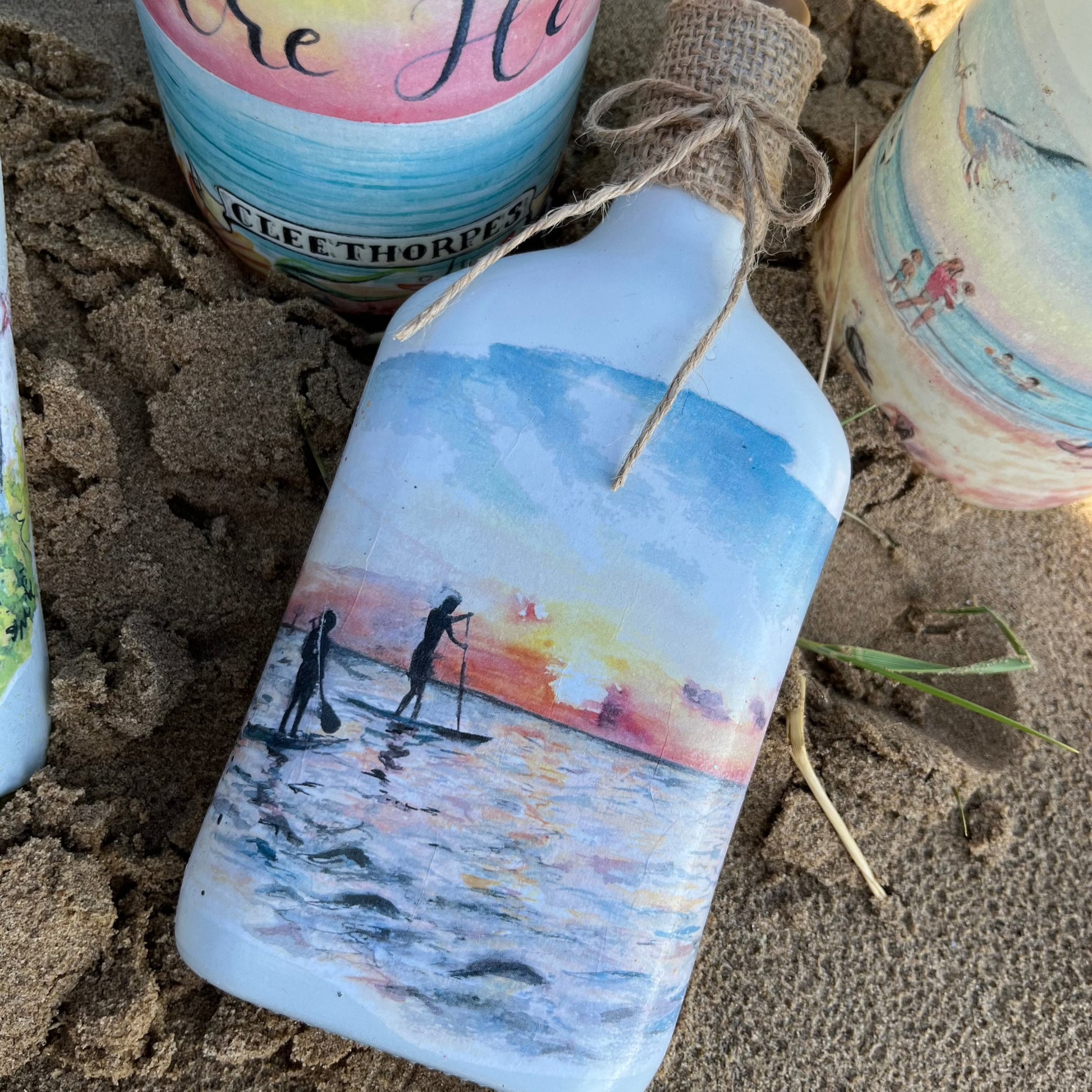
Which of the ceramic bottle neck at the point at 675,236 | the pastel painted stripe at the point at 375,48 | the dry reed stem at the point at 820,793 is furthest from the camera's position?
the dry reed stem at the point at 820,793

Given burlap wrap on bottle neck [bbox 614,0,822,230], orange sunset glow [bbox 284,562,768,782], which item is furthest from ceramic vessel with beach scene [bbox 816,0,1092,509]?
orange sunset glow [bbox 284,562,768,782]

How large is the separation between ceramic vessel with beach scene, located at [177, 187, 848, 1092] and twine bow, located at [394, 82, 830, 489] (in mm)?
22

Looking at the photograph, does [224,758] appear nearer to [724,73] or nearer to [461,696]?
[461,696]

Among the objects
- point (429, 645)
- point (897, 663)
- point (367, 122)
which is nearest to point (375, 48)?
point (367, 122)

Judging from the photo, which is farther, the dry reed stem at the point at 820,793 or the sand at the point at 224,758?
the dry reed stem at the point at 820,793

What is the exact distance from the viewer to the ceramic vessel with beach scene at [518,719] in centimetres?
65

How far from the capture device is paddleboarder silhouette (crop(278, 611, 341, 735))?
66cm

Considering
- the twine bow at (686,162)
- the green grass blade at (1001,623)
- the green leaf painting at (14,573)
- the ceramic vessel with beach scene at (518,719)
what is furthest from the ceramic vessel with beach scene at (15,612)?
the green grass blade at (1001,623)

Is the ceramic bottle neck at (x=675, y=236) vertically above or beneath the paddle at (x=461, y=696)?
above

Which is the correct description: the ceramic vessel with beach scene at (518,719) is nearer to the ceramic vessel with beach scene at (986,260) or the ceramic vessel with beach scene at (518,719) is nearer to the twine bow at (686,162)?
the twine bow at (686,162)

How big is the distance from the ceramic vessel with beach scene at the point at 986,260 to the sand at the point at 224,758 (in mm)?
74

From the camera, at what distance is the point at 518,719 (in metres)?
0.65

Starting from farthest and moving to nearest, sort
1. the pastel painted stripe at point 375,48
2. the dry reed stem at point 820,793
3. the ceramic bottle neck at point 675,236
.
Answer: the dry reed stem at point 820,793, the ceramic bottle neck at point 675,236, the pastel painted stripe at point 375,48

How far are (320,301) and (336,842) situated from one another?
460mm
